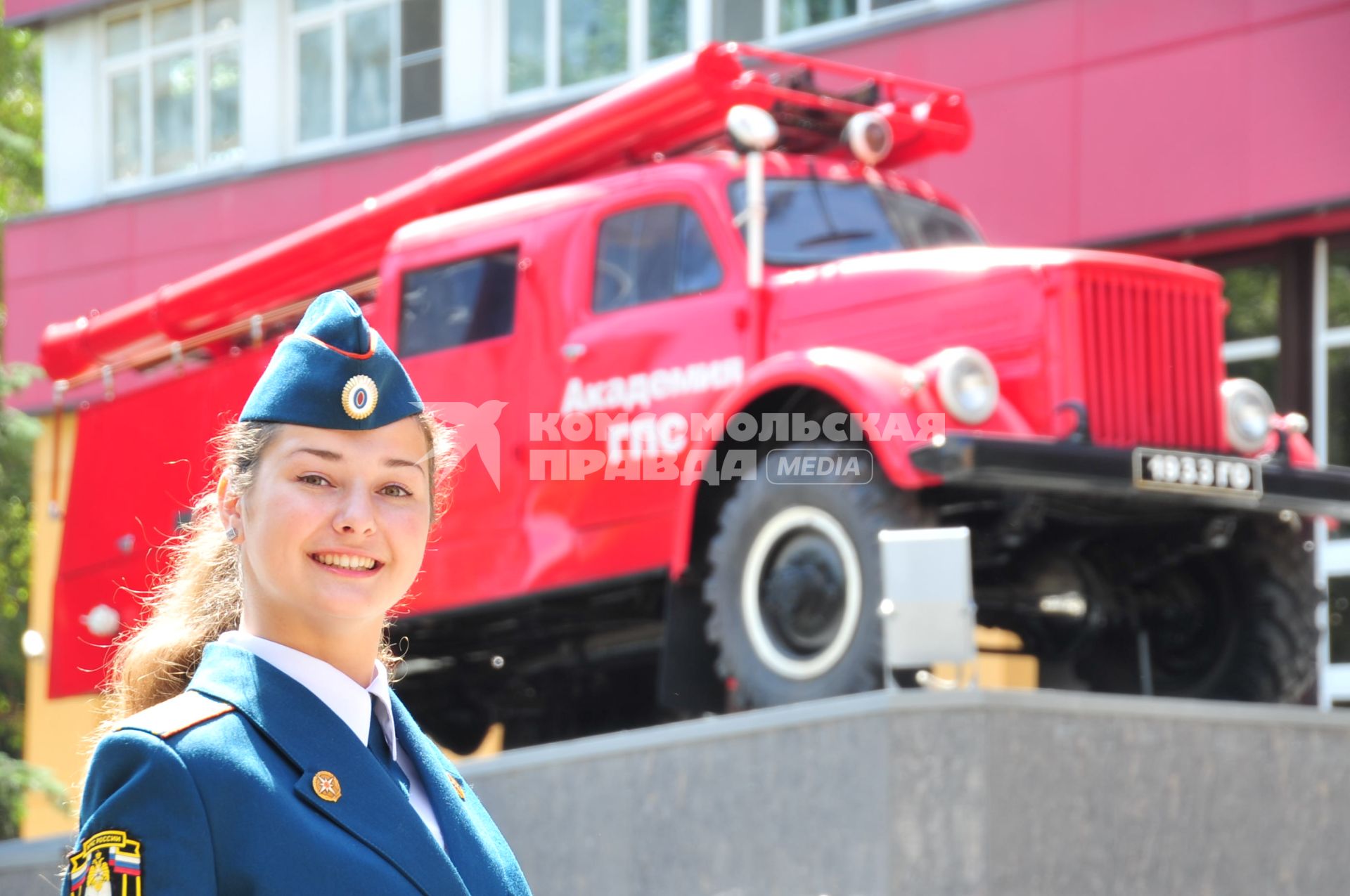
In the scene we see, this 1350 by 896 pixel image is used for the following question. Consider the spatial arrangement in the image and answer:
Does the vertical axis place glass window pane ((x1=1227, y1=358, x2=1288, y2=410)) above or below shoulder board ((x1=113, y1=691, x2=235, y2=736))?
above

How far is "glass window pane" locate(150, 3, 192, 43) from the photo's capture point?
18219 millimetres

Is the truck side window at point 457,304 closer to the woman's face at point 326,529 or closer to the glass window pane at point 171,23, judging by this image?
the woman's face at point 326,529

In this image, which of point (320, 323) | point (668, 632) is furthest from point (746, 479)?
point (320, 323)

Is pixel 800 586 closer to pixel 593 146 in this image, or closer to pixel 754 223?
pixel 754 223

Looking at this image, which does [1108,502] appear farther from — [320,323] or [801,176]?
[320,323]

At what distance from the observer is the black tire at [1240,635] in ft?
25.1

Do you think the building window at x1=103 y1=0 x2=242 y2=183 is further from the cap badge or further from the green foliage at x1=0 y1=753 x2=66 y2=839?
the cap badge

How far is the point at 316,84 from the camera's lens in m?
17.4

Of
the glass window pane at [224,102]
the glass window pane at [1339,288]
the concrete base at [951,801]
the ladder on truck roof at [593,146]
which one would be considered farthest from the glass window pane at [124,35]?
the concrete base at [951,801]

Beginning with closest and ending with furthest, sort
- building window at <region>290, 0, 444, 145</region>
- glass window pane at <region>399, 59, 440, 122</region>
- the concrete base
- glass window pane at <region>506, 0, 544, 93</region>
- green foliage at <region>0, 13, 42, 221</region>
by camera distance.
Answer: the concrete base → glass window pane at <region>506, 0, 544, 93</region> → glass window pane at <region>399, 59, 440, 122</region> → building window at <region>290, 0, 444, 145</region> → green foliage at <region>0, 13, 42, 221</region>

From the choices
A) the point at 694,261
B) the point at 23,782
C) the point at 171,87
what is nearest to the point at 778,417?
the point at 694,261

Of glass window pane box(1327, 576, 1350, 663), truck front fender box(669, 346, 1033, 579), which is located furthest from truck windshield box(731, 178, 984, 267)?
glass window pane box(1327, 576, 1350, 663)

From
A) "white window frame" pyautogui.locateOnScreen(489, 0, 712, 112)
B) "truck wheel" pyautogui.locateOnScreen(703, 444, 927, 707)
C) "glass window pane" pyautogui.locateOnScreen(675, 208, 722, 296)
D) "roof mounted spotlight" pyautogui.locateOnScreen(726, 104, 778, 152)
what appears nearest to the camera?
"truck wheel" pyautogui.locateOnScreen(703, 444, 927, 707)

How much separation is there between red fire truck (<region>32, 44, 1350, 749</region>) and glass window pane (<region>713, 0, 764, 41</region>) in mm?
5752
